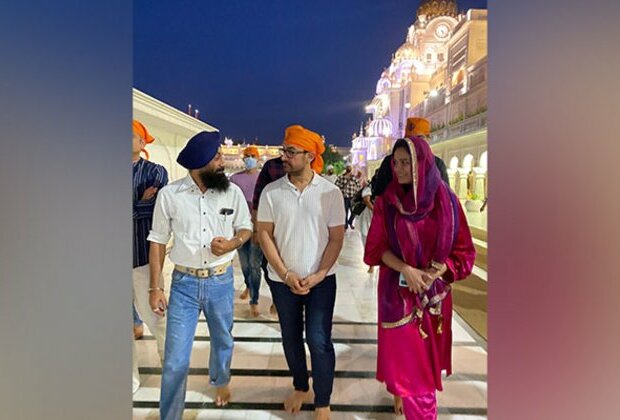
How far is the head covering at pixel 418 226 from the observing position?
1490 mm

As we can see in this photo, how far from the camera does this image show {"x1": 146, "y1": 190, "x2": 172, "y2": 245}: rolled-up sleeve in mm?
1696

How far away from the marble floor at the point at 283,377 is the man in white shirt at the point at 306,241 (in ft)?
0.99

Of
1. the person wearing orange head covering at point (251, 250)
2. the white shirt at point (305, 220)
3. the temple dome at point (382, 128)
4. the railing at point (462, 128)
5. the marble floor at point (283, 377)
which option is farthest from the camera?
the temple dome at point (382, 128)

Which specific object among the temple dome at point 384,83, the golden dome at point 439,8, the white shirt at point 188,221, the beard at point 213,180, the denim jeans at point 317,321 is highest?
the golden dome at point 439,8

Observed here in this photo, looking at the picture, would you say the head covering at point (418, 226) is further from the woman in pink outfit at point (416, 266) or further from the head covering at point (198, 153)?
the head covering at point (198, 153)

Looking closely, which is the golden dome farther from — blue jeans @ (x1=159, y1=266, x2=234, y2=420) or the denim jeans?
blue jeans @ (x1=159, y1=266, x2=234, y2=420)

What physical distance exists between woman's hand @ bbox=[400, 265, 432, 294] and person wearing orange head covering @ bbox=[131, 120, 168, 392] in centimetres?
138

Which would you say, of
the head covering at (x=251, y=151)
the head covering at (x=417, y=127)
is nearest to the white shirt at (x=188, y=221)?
the head covering at (x=417, y=127)

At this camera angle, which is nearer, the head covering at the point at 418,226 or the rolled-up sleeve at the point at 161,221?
the head covering at the point at 418,226

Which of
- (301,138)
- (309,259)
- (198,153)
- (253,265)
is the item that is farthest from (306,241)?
(253,265)

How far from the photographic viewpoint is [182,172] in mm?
7031

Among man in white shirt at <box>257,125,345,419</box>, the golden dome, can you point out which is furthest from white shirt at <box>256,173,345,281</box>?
the golden dome

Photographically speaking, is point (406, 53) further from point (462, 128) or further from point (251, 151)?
point (251, 151)
